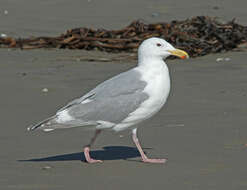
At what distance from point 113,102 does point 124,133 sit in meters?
1.26

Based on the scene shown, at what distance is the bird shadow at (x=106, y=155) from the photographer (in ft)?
24.5

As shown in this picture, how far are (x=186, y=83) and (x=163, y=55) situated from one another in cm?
295

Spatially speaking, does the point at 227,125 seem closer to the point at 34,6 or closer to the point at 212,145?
the point at 212,145

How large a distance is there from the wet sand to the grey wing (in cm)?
44

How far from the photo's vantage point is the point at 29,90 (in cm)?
1034

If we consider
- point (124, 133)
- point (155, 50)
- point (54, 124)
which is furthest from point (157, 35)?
point (54, 124)

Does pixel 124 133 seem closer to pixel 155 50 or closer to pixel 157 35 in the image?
pixel 155 50

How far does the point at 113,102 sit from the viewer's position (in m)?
7.31

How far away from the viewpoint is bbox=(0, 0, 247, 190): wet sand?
22.0 feet

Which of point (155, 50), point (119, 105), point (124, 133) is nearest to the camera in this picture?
point (119, 105)

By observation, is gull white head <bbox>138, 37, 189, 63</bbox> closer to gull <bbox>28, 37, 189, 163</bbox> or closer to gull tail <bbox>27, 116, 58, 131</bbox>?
gull <bbox>28, 37, 189, 163</bbox>

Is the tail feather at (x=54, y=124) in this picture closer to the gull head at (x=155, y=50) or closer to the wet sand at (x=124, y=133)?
the wet sand at (x=124, y=133)

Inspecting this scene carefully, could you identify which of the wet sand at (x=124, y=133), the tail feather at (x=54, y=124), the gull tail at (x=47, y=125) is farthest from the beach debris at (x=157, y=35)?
the gull tail at (x=47, y=125)

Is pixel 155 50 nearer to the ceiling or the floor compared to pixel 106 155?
nearer to the ceiling
